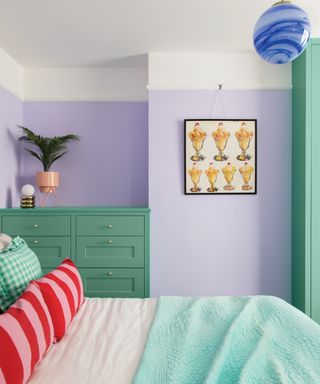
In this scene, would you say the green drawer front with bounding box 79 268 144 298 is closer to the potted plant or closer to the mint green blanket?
the potted plant

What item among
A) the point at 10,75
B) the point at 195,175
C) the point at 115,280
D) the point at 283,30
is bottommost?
the point at 115,280

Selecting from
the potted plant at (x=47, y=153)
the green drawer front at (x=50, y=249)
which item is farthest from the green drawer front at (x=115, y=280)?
the potted plant at (x=47, y=153)

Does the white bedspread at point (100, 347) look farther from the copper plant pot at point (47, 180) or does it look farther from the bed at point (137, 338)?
the copper plant pot at point (47, 180)

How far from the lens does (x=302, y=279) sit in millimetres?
2881

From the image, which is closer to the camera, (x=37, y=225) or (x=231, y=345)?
(x=231, y=345)

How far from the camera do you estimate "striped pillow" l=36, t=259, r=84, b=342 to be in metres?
1.38

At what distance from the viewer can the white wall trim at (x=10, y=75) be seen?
3.01 m

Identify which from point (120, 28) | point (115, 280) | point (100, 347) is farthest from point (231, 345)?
point (120, 28)

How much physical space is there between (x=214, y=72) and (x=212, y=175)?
96 cm

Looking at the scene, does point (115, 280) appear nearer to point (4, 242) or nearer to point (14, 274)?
point (4, 242)

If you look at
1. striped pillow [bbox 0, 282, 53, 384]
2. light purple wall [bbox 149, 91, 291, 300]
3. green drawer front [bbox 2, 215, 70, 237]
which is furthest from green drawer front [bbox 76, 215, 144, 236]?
striped pillow [bbox 0, 282, 53, 384]

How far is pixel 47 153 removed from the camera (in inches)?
127

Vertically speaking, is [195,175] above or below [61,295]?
above

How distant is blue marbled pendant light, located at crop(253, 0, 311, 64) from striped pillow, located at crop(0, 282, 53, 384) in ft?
4.57
